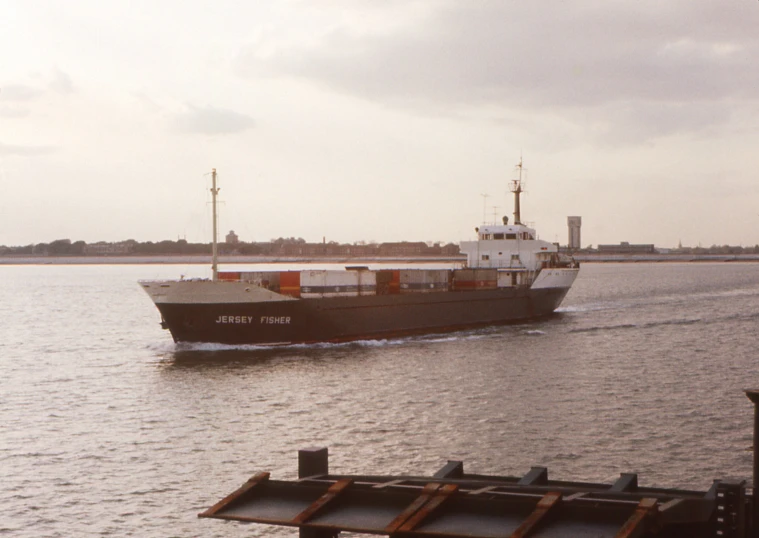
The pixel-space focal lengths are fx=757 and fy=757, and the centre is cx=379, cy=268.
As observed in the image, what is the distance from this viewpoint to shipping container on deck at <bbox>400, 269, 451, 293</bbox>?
51188 millimetres

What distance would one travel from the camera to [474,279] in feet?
188

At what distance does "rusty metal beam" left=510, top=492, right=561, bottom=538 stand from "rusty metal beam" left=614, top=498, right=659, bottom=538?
67 centimetres

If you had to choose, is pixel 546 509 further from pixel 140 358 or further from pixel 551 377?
pixel 140 358

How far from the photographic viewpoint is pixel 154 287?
41.3m

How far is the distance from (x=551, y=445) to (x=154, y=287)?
2640 cm

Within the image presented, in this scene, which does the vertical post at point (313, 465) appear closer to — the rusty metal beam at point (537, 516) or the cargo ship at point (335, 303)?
the rusty metal beam at point (537, 516)

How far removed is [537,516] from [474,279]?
50.4m

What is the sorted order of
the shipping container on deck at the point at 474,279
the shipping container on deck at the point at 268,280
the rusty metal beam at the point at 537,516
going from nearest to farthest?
the rusty metal beam at the point at 537,516 → the shipping container on deck at the point at 268,280 → the shipping container on deck at the point at 474,279

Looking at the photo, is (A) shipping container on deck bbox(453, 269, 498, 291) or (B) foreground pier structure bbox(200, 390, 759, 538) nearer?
(B) foreground pier structure bbox(200, 390, 759, 538)

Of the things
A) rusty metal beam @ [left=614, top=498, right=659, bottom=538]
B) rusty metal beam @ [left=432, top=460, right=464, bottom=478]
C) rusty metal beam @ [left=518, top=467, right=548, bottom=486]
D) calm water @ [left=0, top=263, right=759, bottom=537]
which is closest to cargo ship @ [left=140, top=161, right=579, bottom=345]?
calm water @ [left=0, top=263, right=759, bottom=537]

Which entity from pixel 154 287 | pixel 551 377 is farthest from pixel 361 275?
pixel 551 377

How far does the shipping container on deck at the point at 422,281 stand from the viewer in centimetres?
→ 5119

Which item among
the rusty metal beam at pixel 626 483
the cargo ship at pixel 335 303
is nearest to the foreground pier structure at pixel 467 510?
the rusty metal beam at pixel 626 483

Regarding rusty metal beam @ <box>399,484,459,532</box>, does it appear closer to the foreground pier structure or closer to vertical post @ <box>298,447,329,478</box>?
the foreground pier structure
